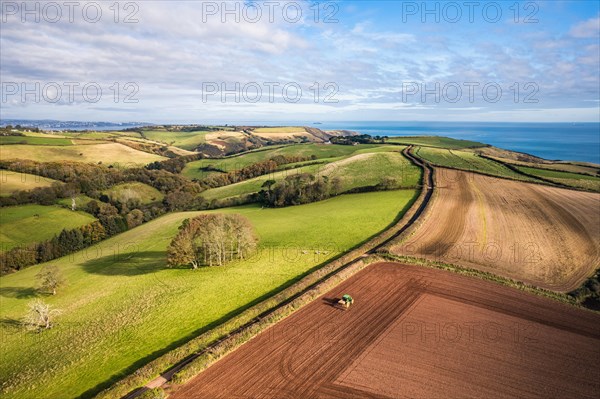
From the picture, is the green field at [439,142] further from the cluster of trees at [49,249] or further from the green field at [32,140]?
the green field at [32,140]

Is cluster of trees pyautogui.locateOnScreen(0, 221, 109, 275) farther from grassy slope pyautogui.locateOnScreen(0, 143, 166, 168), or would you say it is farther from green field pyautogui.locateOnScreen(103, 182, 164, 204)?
grassy slope pyautogui.locateOnScreen(0, 143, 166, 168)

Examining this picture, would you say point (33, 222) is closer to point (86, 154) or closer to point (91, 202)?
point (91, 202)

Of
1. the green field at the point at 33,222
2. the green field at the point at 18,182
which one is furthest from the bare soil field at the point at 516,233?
the green field at the point at 18,182

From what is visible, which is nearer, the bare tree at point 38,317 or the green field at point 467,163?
the bare tree at point 38,317

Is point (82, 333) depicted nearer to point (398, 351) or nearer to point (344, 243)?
point (398, 351)

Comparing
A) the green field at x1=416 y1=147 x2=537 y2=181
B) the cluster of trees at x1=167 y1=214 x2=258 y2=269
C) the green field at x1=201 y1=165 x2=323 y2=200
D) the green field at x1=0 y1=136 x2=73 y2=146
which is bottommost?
the cluster of trees at x1=167 y1=214 x2=258 y2=269

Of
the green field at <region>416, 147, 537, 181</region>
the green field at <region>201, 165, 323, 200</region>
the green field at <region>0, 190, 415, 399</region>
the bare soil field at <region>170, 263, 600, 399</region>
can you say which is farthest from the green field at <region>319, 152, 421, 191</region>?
the bare soil field at <region>170, 263, 600, 399</region>

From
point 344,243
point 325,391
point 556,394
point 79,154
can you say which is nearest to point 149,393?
point 325,391
